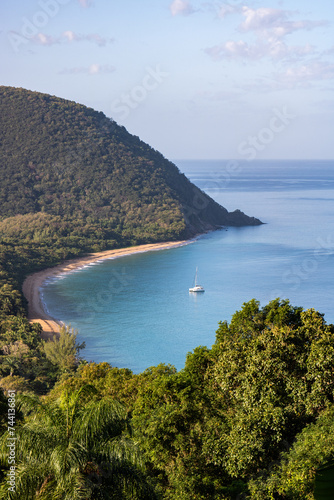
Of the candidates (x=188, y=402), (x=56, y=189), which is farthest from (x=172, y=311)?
(x=56, y=189)

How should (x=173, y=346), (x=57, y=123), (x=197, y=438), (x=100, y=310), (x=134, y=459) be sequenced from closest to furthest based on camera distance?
(x=134, y=459), (x=197, y=438), (x=173, y=346), (x=100, y=310), (x=57, y=123)

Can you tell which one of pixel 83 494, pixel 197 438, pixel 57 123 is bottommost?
pixel 197 438

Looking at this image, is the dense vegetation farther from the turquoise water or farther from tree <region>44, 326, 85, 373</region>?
the turquoise water

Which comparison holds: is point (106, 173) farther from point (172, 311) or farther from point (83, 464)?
point (83, 464)

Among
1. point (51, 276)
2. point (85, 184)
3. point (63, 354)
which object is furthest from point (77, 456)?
point (85, 184)

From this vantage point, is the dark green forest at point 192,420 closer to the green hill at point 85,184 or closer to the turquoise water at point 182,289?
the turquoise water at point 182,289

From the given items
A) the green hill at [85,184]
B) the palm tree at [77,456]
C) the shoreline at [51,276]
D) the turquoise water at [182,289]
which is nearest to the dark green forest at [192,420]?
the palm tree at [77,456]

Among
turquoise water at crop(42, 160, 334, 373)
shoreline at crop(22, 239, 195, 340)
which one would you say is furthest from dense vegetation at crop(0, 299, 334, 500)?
shoreline at crop(22, 239, 195, 340)

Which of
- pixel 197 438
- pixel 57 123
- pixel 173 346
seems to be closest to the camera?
pixel 197 438
